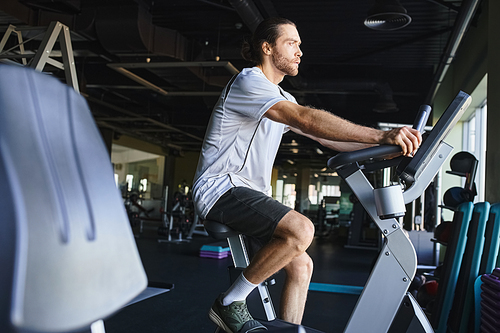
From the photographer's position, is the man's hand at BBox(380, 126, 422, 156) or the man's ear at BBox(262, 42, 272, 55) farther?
the man's ear at BBox(262, 42, 272, 55)

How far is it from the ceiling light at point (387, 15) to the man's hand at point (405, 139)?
9.06 feet

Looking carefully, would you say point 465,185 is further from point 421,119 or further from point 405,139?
point 405,139

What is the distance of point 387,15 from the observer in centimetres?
375

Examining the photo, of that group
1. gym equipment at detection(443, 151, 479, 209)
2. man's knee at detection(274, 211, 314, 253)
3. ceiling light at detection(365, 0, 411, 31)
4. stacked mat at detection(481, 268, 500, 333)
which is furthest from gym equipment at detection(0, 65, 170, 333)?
ceiling light at detection(365, 0, 411, 31)

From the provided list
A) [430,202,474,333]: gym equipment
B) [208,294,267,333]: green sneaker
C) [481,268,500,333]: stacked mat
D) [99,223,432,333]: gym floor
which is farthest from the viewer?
[99,223,432,333]: gym floor

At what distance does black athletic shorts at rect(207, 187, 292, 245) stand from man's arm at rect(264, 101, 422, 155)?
28cm

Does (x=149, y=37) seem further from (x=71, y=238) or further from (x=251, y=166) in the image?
(x=71, y=238)

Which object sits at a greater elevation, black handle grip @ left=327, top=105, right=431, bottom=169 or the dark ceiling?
the dark ceiling

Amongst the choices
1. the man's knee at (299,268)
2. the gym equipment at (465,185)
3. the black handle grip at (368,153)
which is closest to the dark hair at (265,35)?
the black handle grip at (368,153)

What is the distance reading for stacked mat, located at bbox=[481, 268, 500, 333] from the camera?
5.63 ft

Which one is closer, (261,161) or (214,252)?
(261,161)

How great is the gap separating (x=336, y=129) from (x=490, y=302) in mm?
1124

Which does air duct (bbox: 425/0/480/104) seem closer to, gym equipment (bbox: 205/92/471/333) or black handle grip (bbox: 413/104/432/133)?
black handle grip (bbox: 413/104/432/133)

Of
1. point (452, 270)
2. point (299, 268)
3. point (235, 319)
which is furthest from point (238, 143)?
point (452, 270)
